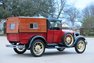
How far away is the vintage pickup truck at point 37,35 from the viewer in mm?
15938

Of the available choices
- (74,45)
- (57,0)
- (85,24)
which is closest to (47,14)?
(57,0)

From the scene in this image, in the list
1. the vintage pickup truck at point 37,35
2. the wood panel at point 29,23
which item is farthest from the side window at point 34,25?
the wood panel at point 29,23

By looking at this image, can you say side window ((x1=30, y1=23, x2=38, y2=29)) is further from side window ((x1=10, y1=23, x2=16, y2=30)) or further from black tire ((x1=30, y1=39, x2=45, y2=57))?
side window ((x1=10, y1=23, x2=16, y2=30))

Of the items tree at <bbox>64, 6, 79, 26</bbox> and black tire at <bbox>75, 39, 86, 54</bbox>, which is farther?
tree at <bbox>64, 6, 79, 26</bbox>

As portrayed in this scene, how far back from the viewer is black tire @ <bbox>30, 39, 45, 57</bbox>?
1589 cm

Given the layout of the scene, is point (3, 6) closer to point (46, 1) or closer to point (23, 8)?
point (23, 8)

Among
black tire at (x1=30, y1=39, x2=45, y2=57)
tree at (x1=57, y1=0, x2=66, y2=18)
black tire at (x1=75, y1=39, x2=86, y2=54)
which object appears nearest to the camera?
black tire at (x1=30, y1=39, x2=45, y2=57)

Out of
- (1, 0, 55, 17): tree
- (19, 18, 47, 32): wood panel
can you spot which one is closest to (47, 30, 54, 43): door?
(19, 18, 47, 32): wood panel

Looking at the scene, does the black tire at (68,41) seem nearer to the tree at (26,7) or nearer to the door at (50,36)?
the door at (50,36)

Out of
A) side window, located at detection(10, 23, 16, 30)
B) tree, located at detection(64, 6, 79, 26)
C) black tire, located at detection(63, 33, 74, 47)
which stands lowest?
black tire, located at detection(63, 33, 74, 47)

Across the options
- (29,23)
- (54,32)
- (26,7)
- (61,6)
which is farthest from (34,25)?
(61,6)

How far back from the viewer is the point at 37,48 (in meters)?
16.0

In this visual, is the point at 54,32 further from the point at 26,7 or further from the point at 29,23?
the point at 26,7

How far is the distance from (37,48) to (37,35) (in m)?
0.67
